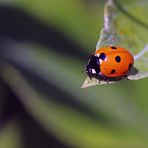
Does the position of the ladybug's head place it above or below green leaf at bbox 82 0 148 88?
above

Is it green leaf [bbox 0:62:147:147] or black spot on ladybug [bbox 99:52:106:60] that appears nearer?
black spot on ladybug [bbox 99:52:106:60]

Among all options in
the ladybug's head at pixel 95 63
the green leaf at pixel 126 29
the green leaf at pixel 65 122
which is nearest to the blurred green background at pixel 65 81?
the green leaf at pixel 65 122

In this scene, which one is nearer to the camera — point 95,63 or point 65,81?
point 95,63

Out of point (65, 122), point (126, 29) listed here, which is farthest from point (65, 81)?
point (126, 29)

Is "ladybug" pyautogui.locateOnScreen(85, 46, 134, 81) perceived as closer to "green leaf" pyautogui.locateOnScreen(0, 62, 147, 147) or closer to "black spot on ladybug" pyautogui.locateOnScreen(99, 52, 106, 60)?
"black spot on ladybug" pyautogui.locateOnScreen(99, 52, 106, 60)

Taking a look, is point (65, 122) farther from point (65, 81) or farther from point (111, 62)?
point (111, 62)

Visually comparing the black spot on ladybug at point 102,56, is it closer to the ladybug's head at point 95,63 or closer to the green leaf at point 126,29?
the ladybug's head at point 95,63

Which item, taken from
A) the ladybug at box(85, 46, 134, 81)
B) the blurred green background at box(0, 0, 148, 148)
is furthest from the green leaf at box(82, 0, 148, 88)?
the blurred green background at box(0, 0, 148, 148)
